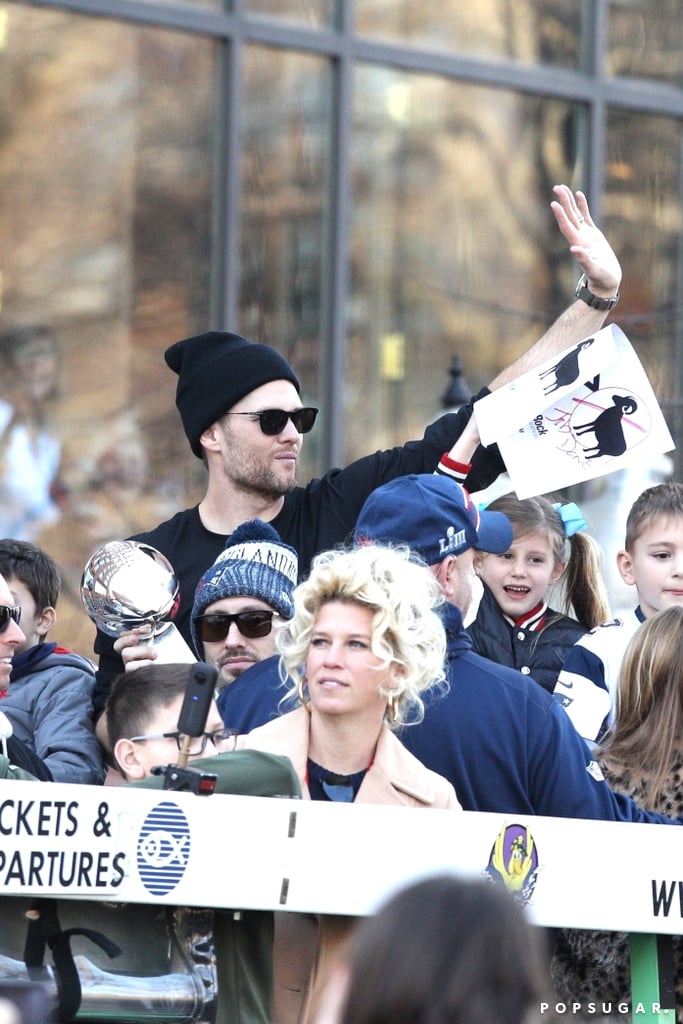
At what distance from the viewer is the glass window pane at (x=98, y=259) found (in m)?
8.48

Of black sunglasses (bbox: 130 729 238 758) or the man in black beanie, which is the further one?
the man in black beanie

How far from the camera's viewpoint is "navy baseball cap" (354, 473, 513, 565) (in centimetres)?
386

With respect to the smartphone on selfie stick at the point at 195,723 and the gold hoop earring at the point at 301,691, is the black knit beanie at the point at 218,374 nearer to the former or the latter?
the gold hoop earring at the point at 301,691

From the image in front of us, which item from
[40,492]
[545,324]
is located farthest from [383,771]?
[545,324]

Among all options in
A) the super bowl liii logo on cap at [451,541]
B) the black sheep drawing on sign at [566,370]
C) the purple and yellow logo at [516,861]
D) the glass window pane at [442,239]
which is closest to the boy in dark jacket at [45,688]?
the super bowl liii logo on cap at [451,541]

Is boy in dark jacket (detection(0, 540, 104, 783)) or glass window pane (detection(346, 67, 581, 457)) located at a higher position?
glass window pane (detection(346, 67, 581, 457))

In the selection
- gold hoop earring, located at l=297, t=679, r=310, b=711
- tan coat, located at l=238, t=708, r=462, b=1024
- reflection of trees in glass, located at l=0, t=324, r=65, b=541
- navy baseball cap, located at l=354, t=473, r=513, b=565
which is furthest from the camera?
reflection of trees in glass, located at l=0, t=324, r=65, b=541

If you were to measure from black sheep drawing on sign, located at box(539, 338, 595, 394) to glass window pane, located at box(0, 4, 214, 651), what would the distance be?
4.05m

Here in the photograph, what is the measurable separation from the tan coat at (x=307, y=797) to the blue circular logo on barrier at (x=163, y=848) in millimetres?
343

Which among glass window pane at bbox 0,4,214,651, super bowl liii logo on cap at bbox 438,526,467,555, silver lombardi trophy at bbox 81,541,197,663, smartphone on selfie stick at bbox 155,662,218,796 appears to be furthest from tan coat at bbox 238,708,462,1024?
glass window pane at bbox 0,4,214,651

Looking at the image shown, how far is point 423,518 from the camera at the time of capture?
387 centimetres

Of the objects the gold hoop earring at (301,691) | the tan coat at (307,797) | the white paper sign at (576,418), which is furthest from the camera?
the white paper sign at (576,418)

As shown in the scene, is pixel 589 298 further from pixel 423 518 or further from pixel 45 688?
pixel 45 688

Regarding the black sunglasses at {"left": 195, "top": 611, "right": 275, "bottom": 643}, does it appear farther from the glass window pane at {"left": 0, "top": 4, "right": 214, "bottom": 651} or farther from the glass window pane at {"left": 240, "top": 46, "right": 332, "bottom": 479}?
the glass window pane at {"left": 240, "top": 46, "right": 332, "bottom": 479}
